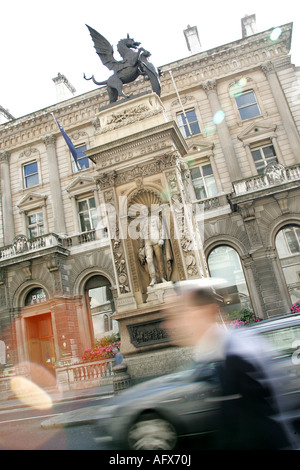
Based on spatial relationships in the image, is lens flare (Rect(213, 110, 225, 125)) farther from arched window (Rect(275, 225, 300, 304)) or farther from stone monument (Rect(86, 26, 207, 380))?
stone monument (Rect(86, 26, 207, 380))

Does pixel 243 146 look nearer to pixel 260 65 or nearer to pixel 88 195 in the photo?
pixel 260 65

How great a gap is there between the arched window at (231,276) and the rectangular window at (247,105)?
335 inches

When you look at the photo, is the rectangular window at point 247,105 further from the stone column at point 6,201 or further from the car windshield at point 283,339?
the car windshield at point 283,339

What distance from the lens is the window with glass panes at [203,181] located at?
20.9 metres

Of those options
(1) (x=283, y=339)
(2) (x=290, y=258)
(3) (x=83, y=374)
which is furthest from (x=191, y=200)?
(1) (x=283, y=339)

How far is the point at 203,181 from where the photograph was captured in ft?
69.5

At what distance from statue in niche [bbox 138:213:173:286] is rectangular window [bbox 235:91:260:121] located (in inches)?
600

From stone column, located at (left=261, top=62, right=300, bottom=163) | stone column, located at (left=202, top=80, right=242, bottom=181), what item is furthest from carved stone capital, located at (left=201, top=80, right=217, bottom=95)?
stone column, located at (left=261, top=62, right=300, bottom=163)

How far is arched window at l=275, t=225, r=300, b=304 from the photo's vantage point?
19.5 meters

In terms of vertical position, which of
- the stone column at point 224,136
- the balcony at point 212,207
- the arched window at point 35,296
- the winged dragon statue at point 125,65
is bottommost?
the arched window at point 35,296

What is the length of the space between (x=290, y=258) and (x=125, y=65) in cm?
1425

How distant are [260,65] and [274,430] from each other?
897 inches

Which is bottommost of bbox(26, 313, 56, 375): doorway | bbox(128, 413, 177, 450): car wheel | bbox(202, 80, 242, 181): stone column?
bbox(128, 413, 177, 450): car wheel

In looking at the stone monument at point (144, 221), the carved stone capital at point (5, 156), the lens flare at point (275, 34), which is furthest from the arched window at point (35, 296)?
the lens flare at point (275, 34)
